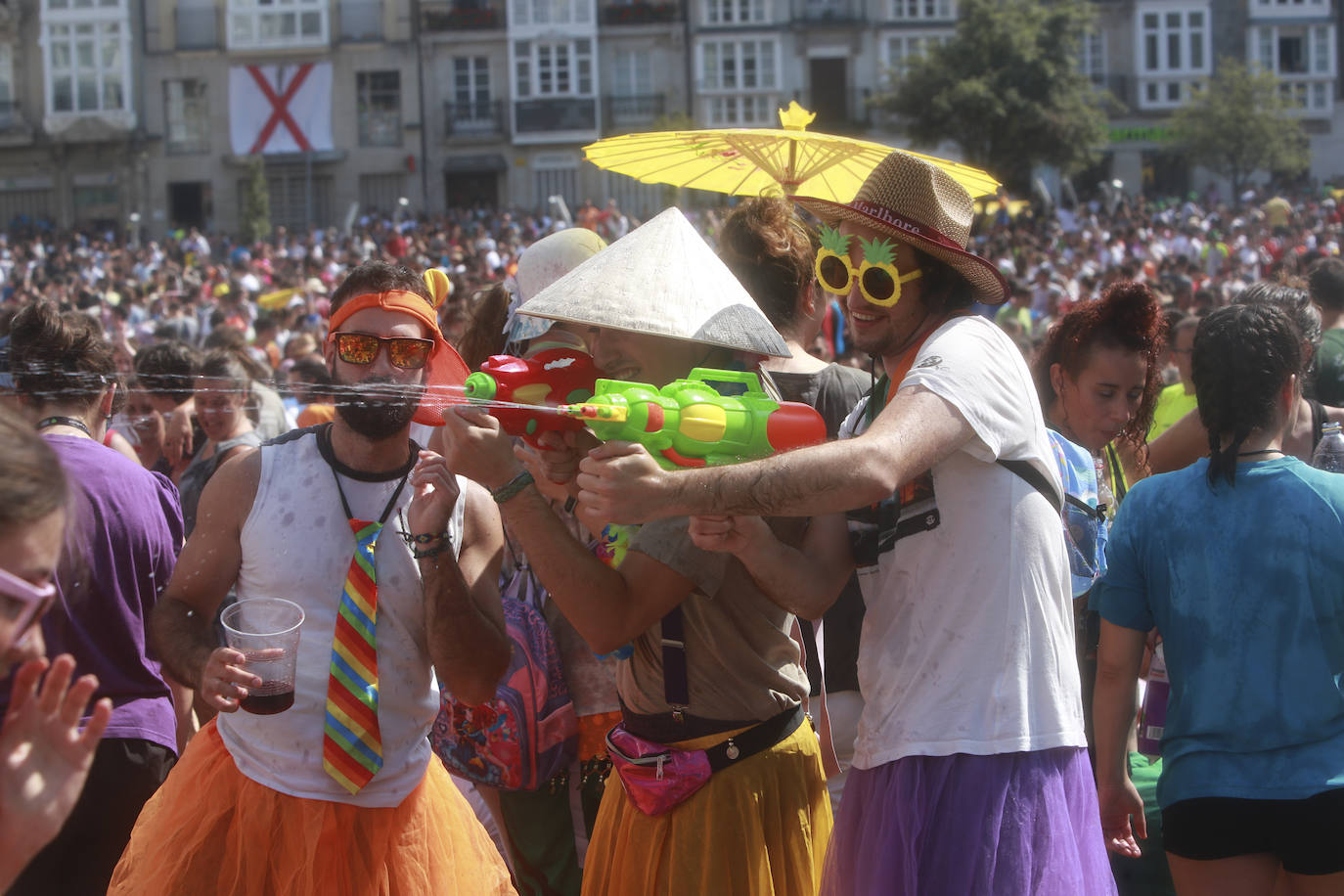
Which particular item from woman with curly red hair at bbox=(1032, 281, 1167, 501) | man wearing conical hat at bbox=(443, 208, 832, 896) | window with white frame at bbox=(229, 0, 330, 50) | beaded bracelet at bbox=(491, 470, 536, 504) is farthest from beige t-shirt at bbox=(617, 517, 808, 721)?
window with white frame at bbox=(229, 0, 330, 50)

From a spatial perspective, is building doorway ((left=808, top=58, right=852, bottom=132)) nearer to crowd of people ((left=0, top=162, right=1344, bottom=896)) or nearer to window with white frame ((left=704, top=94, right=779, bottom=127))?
window with white frame ((left=704, top=94, right=779, bottom=127))

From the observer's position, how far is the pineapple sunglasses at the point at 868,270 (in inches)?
108

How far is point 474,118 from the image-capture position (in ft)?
147

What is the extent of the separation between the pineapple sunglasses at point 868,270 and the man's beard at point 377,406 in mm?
1064

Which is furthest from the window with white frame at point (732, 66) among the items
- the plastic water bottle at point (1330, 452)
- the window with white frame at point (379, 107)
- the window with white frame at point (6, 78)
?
the plastic water bottle at point (1330, 452)

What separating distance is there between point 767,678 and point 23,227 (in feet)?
145

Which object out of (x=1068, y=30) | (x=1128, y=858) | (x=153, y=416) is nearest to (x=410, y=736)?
(x=1128, y=858)

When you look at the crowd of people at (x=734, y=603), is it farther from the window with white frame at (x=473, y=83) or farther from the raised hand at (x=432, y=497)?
the window with white frame at (x=473, y=83)

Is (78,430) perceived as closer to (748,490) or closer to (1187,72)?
(748,490)

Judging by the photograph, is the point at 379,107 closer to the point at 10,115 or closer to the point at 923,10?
the point at 10,115

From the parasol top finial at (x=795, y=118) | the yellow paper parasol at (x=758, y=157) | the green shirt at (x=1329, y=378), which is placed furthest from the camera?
the green shirt at (x=1329, y=378)

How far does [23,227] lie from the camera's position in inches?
1629

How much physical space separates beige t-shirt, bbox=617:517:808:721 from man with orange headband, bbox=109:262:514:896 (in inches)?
17.5

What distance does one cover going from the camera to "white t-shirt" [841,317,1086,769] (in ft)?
8.41
